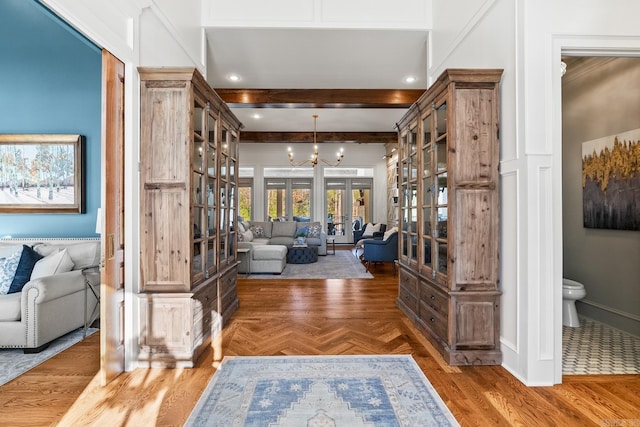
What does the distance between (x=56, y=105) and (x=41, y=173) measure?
82 cm

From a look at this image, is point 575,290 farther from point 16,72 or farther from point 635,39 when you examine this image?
point 16,72

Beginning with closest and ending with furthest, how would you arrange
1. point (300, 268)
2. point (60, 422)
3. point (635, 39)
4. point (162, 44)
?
point (60, 422) → point (635, 39) → point (162, 44) → point (300, 268)

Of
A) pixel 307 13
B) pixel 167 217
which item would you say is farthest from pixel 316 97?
pixel 167 217

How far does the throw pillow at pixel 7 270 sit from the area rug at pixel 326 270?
3212mm

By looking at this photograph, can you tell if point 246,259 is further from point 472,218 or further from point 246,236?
point 472,218

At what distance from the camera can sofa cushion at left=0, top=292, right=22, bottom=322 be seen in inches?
99.5

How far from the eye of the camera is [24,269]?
280 cm

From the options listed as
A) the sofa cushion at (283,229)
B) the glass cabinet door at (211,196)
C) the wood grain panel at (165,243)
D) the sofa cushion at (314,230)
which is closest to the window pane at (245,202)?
the sofa cushion at (283,229)

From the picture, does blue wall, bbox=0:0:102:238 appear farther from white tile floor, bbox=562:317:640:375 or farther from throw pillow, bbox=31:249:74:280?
white tile floor, bbox=562:317:640:375

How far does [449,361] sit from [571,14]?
264cm

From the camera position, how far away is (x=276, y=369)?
7.56ft

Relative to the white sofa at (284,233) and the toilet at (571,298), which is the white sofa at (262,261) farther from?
the toilet at (571,298)

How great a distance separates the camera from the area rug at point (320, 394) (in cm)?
173

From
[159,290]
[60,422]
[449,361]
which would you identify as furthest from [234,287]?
[449,361]
